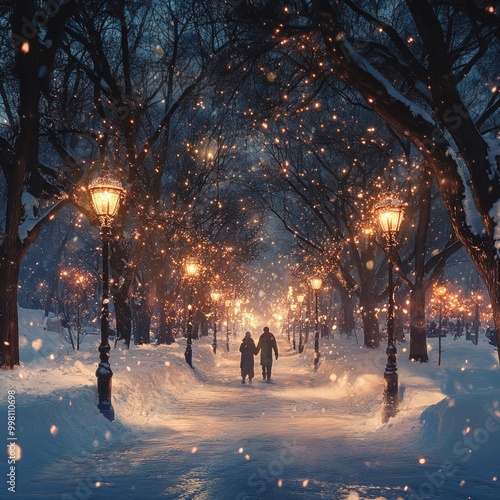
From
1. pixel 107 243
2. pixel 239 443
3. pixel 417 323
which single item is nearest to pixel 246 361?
pixel 417 323

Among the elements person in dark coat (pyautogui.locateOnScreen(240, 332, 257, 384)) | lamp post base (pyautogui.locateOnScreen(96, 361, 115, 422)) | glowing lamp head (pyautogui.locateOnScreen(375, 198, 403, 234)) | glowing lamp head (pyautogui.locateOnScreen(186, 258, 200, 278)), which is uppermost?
glowing lamp head (pyautogui.locateOnScreen(375, 198, 403, 234))

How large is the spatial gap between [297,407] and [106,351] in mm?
5529

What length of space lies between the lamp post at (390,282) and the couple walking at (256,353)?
9.86 metres

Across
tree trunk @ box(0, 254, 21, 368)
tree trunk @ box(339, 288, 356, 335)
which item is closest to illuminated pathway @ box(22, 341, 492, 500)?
tree trunk @ box(0, 254, 21, 368)

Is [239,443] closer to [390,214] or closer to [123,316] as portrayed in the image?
[390,214]

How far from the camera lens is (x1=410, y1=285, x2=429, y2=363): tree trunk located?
20.4 m

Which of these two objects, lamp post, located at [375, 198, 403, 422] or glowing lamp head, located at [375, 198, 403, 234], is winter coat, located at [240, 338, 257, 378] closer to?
lamp post, located at [375, 198, 403, 422]

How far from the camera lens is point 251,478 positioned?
6887 millimetres

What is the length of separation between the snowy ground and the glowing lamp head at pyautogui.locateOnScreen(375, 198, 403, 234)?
3701mm

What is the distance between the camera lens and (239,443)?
9.19 metres

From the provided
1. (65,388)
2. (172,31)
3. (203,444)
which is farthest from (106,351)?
(172,31)

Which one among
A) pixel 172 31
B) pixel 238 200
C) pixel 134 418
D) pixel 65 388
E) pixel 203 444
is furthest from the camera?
pixel 238 200

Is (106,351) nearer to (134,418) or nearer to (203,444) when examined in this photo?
(134,418)

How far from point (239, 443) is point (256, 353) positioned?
13.5 meters
